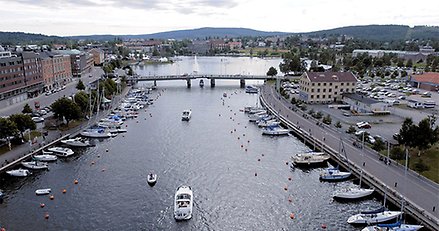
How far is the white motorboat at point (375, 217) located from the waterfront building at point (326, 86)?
4704 centimetres

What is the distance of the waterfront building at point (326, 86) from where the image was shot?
7469 cm

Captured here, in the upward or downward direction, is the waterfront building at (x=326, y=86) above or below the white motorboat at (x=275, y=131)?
above

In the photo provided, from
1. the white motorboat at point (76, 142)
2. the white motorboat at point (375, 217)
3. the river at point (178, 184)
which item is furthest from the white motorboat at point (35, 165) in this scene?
the white motorboat at point (375, 217)

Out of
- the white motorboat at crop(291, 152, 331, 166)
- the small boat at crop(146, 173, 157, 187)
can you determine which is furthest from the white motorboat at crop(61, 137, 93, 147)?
the white motorboat at crop(291, 152, 331, 166)

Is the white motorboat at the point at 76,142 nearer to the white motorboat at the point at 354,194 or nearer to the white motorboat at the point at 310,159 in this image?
the white motorboat at the point at 310,159

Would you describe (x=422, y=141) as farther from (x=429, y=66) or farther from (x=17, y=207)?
(x=429, y=66)

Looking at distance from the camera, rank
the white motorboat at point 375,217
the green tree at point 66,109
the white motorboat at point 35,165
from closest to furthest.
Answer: the white motorboat at point 375,217 → the white motorboat at point 35,165 → the green tree at point 66,109

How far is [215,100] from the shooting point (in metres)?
87.1

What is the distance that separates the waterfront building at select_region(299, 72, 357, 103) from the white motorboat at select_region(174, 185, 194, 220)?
49.1 meters

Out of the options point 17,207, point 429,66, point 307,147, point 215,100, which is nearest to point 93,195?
point 17,207

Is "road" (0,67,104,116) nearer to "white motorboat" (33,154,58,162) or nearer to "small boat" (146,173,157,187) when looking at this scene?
"white motorboat" (33,154,58,162)

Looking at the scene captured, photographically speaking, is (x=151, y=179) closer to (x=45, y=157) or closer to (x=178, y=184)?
(x=178, y=184)

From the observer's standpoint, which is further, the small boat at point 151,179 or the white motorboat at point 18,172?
the white motorboat at point 18,172

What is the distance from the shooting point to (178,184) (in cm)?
3753
